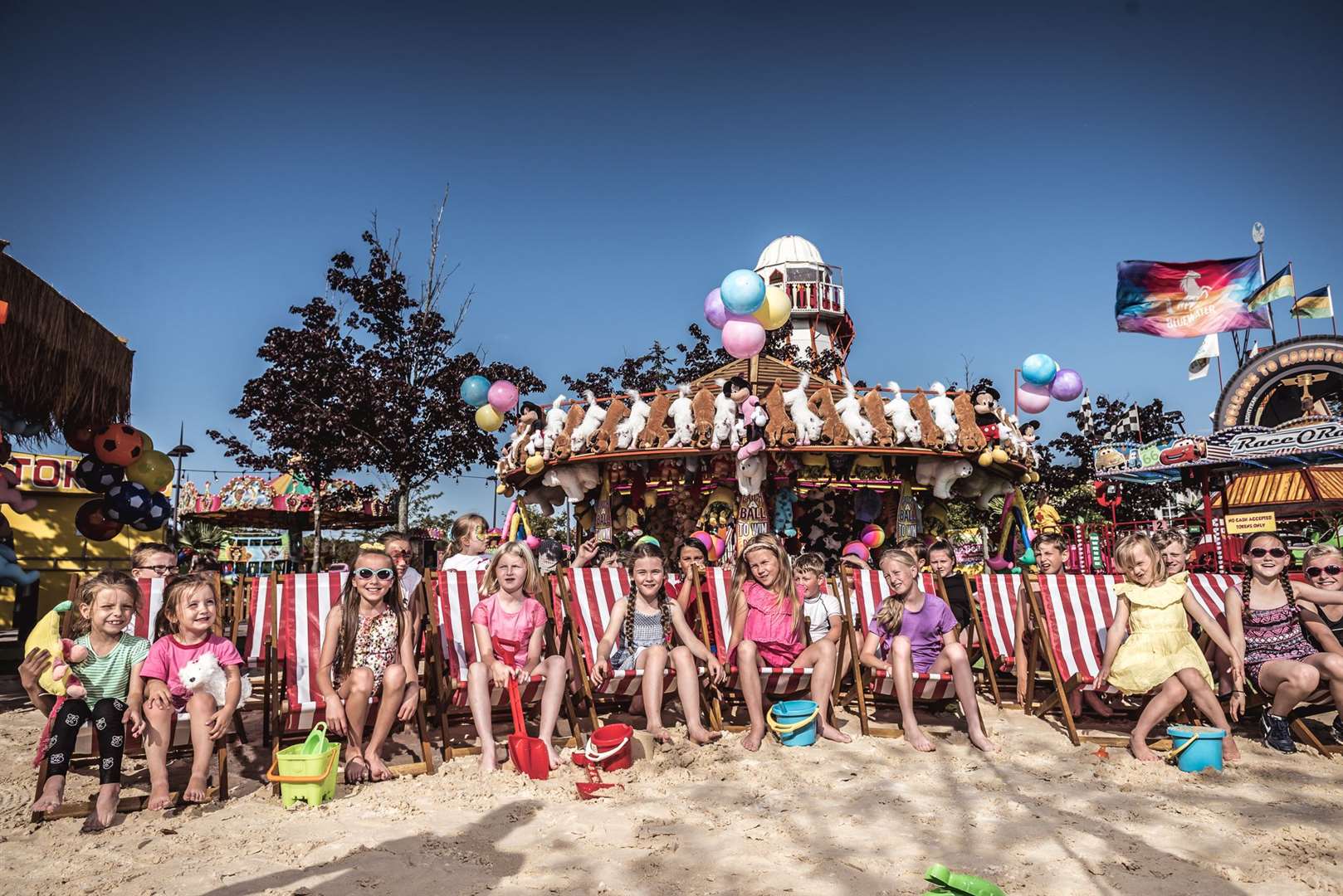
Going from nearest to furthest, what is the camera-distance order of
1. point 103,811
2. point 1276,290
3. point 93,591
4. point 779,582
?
1. point 103,811
2. point 93,591
3. point 779,582
4. point 1276,290

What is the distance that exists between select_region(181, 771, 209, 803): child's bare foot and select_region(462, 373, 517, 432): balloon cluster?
7836mm

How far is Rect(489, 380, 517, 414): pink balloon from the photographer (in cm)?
1109

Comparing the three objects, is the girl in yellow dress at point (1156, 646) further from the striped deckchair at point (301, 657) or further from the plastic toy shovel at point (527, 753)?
the striped deckchair at point (301, 657)

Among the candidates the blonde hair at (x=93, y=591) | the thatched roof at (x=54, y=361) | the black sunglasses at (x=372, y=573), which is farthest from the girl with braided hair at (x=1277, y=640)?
the thatched roof at (x=54, y=361)

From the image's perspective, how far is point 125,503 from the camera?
787 centimetres

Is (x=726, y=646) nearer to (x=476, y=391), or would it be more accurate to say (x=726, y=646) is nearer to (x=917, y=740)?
(x=917, y=740)

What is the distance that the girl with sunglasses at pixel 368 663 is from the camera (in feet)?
12.8

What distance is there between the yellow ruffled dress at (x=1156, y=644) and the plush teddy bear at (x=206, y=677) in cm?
428

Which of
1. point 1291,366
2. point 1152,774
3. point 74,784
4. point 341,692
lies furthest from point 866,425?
point 1291,366

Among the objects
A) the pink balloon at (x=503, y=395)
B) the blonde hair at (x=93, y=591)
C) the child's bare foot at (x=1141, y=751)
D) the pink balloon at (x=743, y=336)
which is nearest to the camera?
the blonde hair at (x=93, y=591)

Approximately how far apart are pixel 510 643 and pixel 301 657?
3.50 feet

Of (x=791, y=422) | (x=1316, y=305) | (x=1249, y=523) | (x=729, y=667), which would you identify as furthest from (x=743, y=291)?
(x=1316, y=305)

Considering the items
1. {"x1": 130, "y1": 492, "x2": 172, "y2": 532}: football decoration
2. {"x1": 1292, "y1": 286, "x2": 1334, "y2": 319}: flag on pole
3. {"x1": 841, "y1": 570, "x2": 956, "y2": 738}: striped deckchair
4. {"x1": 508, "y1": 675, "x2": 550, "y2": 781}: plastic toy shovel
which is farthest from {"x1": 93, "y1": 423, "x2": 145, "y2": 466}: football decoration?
{"x1": 1292, "y1": 286, "x2": 1334, "y2": 319}: flag on pole

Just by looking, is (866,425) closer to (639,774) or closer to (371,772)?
(639,774)
